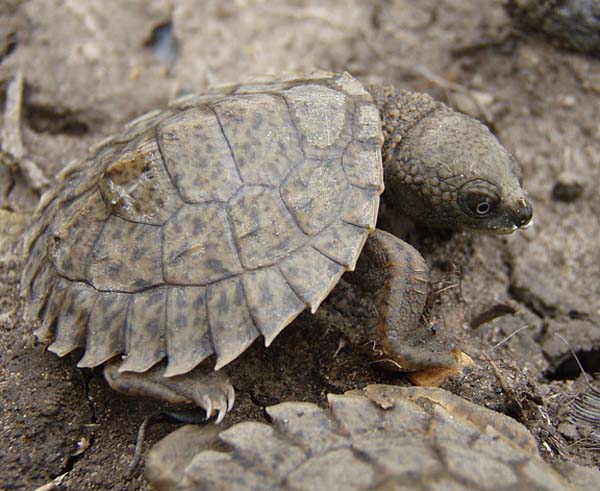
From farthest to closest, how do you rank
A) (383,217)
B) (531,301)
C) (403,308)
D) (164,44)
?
(164,44) → (531,301) → (383,217) → (403,308)

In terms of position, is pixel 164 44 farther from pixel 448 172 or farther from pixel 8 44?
pixel 448 172

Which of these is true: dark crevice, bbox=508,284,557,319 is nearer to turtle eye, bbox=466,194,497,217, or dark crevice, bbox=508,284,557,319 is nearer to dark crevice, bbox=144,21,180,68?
turtle eye, bbox=466,194,497,217

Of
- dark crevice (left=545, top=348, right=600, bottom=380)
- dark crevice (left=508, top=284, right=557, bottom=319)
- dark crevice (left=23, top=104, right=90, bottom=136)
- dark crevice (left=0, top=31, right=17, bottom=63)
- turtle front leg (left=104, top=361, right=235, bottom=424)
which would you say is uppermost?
dark crevice (left=0, top=31, right=17, bottom=63)

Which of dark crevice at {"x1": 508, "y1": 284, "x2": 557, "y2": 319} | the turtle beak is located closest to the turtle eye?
the turtle beak

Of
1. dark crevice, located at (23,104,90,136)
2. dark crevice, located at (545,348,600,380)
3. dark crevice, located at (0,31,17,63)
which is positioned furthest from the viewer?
dark crevice, located at (0,31,17,63)

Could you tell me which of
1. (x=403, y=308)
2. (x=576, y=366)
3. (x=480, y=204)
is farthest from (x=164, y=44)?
(x=576, y=366)

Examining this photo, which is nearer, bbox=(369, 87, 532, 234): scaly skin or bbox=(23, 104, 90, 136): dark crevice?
bbox=(369, 87, 532, 234): scaly skin
